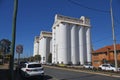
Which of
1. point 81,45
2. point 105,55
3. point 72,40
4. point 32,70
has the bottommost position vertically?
point 32,70

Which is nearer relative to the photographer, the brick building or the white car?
the white car

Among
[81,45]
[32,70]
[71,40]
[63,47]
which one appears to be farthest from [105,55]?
[32,70]

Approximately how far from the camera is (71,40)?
113312 millimetres

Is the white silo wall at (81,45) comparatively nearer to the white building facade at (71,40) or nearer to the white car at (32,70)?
the white building facade at (71,40)

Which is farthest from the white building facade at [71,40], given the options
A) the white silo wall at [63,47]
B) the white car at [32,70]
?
the white car at [32,70]

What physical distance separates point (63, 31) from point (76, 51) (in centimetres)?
1288

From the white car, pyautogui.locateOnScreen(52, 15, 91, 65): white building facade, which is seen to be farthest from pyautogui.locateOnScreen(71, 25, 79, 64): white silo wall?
the white car

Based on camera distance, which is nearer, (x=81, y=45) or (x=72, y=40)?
(x=72, y=40)

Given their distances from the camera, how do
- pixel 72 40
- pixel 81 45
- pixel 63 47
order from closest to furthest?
pixel 63 47
pixel 72 40
pixel 81 45

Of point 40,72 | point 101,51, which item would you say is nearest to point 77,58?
point 101,51

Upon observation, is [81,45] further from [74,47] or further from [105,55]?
[105,55]

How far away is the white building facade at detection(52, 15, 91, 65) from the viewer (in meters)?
110

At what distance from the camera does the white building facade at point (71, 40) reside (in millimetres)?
109875

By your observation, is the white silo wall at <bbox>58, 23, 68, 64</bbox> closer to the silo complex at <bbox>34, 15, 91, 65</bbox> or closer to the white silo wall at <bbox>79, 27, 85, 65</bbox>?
the silo complex at <bbox>34, 15, 91, 65</bbox>
